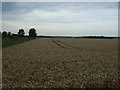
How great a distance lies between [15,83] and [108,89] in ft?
14.0

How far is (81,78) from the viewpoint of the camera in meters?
9.55

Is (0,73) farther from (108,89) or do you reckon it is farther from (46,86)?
(108,89)

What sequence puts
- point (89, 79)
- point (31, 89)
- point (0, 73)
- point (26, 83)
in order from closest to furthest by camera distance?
point (31, 89), point (26, 83), point (89, 79), point (0, 73)

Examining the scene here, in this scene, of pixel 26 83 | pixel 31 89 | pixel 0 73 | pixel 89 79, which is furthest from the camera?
pixel 0 73

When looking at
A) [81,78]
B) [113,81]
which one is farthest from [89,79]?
[113,81]

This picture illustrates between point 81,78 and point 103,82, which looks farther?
point 81,78

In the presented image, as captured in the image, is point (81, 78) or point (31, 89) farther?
point (81, 78)

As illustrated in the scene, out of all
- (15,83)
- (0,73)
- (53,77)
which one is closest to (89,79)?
(53,77)

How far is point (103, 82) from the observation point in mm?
8797

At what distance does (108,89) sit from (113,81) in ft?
4.56

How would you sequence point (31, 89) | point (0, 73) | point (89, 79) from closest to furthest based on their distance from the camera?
point (31, 89)
point (89, 79)
point (0, 73)

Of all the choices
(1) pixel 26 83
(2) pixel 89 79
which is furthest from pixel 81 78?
(1) pixel 26 83

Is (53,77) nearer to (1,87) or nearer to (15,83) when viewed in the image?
(15,83)

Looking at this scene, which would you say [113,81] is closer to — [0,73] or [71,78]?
[71,78]
